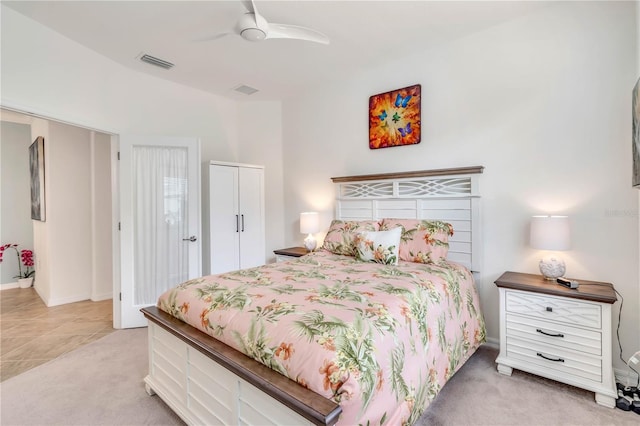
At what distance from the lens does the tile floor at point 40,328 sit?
2.61 meters

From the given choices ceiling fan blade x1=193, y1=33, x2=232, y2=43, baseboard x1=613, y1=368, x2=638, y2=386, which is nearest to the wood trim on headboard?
baseboard x1=613, y1=368, x2=638, y2=386

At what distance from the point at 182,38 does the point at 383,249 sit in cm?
272

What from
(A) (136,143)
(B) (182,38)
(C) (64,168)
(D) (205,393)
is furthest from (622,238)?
(C) (64,168)

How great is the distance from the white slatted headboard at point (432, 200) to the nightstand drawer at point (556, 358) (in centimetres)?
72

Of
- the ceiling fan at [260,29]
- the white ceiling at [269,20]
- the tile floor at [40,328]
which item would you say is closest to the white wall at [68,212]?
the tile floor at [40,328]

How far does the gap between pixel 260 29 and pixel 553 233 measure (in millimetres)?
2576

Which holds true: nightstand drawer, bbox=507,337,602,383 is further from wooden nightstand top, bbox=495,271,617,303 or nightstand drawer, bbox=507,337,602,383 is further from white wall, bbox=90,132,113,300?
white wall, bbox=90,132,113,300

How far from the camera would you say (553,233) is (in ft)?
7.13

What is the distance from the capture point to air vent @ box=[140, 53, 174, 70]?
3152 millimetres

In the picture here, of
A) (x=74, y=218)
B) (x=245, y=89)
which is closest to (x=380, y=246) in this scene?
(x=245, y=89)

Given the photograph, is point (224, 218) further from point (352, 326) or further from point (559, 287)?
point (559, 287)

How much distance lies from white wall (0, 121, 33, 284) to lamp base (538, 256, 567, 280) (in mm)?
7146

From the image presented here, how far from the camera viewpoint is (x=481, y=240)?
108 inches

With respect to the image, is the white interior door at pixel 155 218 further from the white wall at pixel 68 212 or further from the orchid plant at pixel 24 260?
the orchid plant at pixel 24 260
